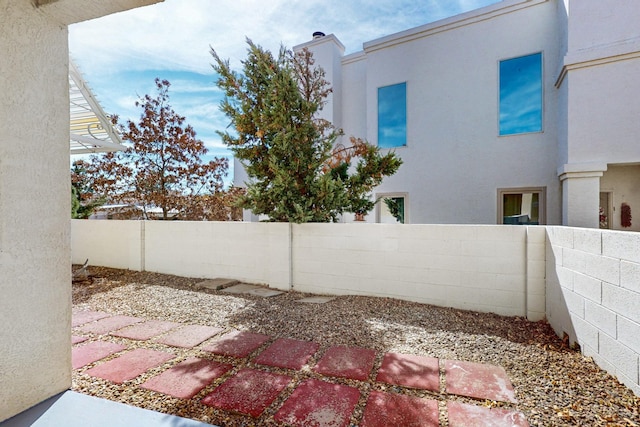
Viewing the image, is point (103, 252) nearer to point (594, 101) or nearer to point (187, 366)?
point (187, 366)

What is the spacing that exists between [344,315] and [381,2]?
8233 mm

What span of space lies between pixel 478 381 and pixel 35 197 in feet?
13.6

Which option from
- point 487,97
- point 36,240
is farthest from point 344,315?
point 487,97

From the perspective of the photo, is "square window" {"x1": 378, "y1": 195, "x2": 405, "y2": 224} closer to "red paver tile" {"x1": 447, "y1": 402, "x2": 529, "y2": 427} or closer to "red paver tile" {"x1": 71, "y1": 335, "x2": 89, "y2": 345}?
"red paver tile" {"x1": 447, "y1": 402, "x2": 529, "y2": 427}

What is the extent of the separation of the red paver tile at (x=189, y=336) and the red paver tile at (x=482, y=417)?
117 inches

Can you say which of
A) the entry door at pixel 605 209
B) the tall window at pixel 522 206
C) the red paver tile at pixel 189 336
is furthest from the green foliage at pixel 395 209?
the red paver tile at pixel 189 336

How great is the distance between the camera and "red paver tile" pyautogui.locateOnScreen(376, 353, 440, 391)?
2.89 meters

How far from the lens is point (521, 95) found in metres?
8.25

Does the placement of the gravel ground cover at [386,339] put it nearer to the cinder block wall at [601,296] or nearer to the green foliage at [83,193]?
the cinder block wall at [601,296]

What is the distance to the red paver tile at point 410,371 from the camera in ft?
9.48

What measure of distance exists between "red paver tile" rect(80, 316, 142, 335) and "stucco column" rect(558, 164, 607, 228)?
29.1 feet

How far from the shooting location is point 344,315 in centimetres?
488

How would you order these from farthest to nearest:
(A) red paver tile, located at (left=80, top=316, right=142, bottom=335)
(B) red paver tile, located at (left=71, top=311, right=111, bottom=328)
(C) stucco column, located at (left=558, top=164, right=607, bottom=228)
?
(C) stucco column, located at (left=558, top=164, right=607, bottom=228), (B) red paver tile, located at (left=71, top=311, right=111, bottom=328), (A) red paver tile, located at (left=80, top=316, right=142, bottom=335)

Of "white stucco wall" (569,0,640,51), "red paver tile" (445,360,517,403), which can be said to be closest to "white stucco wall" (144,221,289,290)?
"red paver tile" (445,360,517,403)
